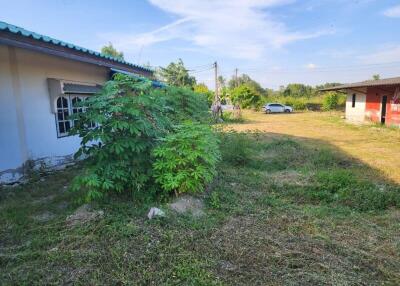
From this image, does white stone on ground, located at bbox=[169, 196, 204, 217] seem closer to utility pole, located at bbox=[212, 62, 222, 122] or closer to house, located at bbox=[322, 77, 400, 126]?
house, located at bbox=[322, 77, 400, 126]

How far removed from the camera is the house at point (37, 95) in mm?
4645

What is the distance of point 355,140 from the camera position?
11.1 meters

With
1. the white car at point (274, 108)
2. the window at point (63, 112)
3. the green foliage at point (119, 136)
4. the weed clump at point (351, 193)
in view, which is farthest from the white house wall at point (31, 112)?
the white car at point (274, 108)

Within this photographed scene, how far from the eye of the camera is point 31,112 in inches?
211

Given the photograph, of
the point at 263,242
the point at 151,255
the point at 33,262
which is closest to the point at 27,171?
the point at 33,262

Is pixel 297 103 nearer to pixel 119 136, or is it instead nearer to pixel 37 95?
pixel 37 95

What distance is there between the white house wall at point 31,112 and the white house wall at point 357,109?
1720cm

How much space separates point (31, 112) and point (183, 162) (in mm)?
3488

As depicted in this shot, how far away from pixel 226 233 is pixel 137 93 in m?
2.20

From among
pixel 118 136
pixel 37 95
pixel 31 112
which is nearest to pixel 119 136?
pixel 118 136

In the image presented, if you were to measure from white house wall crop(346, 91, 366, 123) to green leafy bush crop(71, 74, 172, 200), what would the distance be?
58.0 feet

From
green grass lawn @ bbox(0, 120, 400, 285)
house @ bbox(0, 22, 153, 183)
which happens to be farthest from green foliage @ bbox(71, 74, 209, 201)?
house @ bbox(0, 22, 153, 183)

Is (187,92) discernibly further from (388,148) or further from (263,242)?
(388,148)

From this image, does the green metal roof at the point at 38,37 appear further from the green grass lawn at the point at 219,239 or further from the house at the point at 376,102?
the house at the point at 376,102
